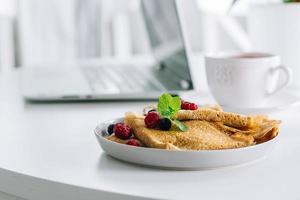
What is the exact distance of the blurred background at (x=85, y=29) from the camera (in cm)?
303

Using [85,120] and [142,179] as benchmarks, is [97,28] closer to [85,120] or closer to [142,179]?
[85,120]

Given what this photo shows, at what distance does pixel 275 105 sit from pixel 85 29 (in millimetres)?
2171

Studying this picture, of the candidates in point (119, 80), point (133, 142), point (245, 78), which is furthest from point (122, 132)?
point (119, 80)

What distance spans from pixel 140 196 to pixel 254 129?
0.18m

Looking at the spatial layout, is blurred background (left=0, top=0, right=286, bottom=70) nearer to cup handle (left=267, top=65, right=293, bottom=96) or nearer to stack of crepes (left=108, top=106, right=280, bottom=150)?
cup handle (left=267, top=65, right=293, bottom=96)

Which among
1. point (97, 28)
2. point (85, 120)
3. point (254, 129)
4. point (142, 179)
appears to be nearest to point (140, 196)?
point (142, 179)

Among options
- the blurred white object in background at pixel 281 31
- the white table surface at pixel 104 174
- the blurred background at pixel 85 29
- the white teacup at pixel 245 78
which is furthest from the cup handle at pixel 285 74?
the blurred background at pixel 85 29

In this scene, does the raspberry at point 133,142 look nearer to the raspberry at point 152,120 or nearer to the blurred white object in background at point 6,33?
the raspberry at point 152,120

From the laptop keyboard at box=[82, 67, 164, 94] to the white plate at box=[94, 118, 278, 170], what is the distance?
42 centimetres

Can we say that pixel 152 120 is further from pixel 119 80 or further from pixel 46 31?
pixel 46 31

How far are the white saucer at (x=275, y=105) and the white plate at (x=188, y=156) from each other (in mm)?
203

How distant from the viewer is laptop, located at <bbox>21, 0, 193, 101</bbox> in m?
1.00

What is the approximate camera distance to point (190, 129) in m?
0.61

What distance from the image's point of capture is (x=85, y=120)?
863mm
